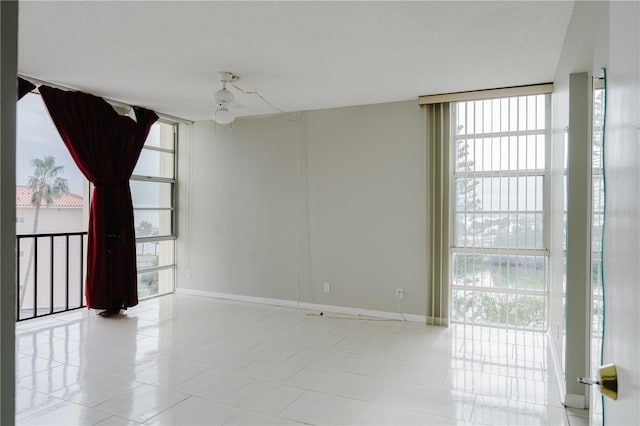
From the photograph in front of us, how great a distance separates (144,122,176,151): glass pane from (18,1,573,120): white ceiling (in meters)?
1.25

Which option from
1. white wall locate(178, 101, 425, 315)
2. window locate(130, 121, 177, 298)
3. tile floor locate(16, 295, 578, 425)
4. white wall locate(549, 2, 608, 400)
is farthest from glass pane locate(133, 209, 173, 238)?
white wall locate(549, 2, 608, 400)

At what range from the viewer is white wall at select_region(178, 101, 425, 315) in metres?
4.77

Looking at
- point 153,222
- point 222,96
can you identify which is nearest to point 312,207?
point 222,96

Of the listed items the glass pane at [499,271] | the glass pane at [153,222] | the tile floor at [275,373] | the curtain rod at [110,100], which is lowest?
the tile floor at [275,373]

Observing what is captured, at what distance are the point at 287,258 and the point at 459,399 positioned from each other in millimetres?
3012

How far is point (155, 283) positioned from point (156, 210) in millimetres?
1025

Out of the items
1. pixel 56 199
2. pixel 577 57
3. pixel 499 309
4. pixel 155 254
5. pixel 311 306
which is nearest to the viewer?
pixel 577 57

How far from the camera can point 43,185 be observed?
4395 mm

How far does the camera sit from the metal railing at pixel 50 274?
4457 mm

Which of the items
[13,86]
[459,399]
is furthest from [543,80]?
[13,86]

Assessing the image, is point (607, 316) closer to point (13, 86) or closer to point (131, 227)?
point (13, 86)

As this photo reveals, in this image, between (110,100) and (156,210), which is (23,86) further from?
(156,210)

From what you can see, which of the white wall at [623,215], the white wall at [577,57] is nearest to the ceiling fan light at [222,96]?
the white wall at [577,57]

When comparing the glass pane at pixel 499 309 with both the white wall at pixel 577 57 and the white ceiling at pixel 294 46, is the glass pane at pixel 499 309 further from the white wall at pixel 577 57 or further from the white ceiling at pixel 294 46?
the white ceiling at pixel 294 46
